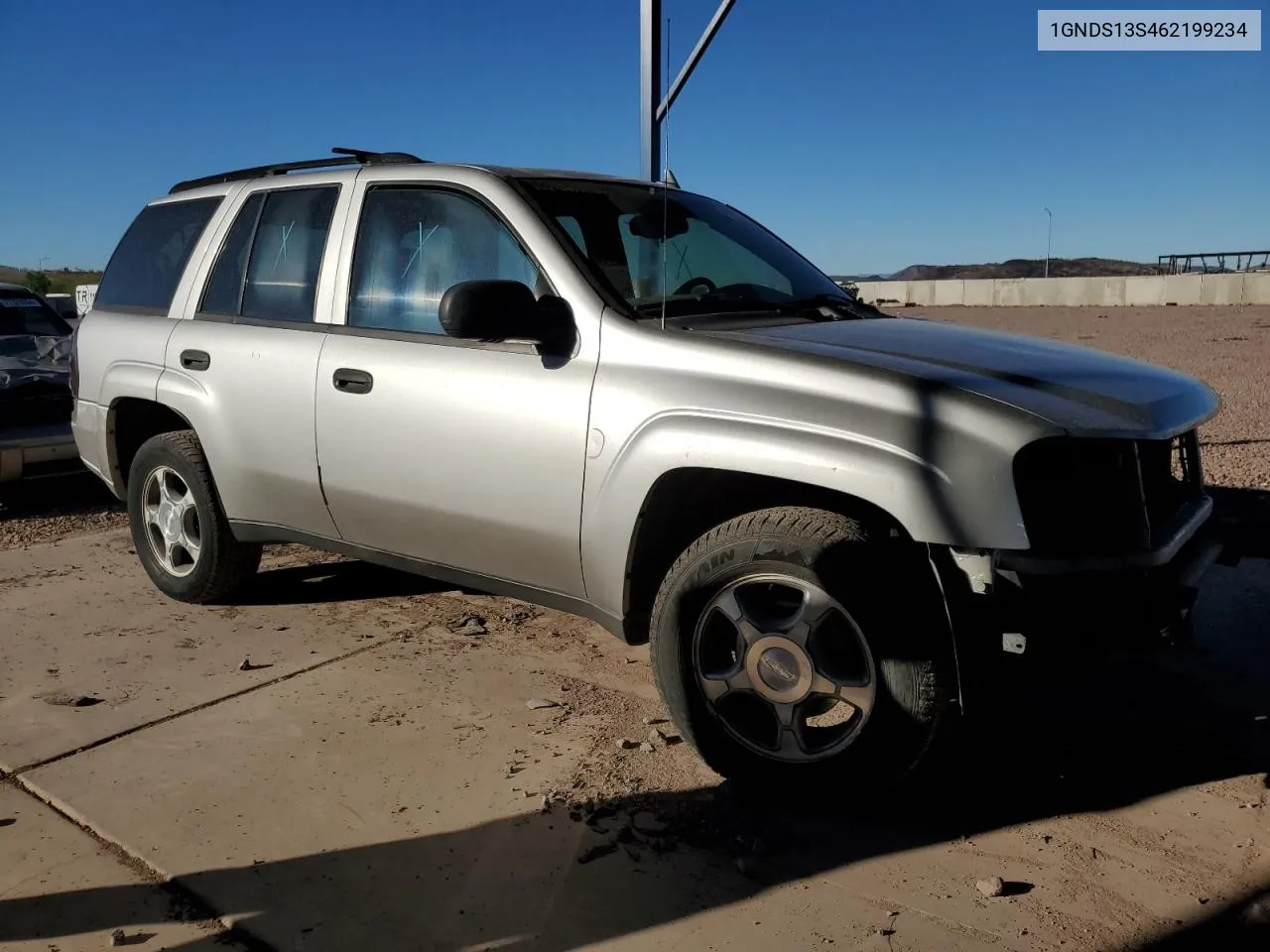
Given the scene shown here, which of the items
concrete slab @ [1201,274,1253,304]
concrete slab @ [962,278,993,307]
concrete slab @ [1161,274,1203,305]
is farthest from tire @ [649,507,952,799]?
concrete slab @ [962,278,993,307]

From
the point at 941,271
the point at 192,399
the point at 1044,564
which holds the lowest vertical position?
the point at 1044,564

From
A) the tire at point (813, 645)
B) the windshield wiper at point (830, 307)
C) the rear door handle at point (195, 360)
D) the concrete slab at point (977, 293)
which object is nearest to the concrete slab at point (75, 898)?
the tire at point (813, 645)

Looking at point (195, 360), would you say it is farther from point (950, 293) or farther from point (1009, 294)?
point (950, 293)

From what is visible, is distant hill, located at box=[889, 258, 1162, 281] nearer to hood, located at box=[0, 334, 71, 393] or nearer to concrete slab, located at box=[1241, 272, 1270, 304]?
concrete slab, located at box=[1241, 272, 1270, 304]

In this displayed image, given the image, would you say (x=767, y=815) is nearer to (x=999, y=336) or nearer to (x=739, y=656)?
(x=739, y=656)

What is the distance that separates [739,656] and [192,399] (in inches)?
109

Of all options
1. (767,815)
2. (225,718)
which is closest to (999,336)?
(767,815)

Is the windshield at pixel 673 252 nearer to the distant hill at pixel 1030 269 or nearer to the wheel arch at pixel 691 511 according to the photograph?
the wheel arch at pixel 691 511

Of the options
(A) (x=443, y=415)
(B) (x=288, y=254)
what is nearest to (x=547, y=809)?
(A) (x=443, y=415)

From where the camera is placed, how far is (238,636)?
178 inches

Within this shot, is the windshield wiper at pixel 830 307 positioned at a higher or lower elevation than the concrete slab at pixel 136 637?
higher

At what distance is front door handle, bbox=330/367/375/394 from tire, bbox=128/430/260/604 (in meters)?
1.08

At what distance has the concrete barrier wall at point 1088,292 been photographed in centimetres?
3675

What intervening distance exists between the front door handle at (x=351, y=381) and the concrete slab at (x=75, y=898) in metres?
1.67
